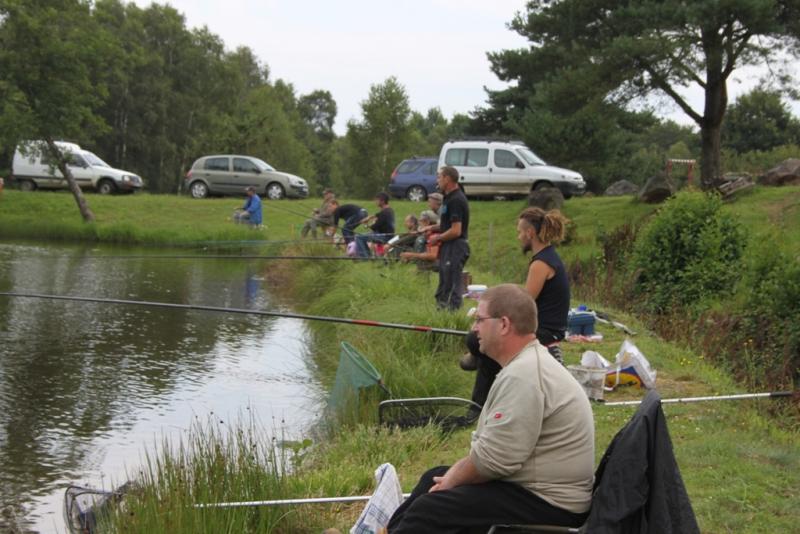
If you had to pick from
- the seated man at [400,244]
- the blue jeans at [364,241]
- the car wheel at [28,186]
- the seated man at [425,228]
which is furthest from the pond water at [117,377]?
the car wheel at [28,186]

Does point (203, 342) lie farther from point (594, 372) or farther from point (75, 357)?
point (594, 372)

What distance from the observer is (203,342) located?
1202 centimetres

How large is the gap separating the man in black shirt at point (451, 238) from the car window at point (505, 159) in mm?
14963

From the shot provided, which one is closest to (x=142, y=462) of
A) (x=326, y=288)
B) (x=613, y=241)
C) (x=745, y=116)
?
(x=326, y=288)

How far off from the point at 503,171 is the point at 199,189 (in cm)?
978

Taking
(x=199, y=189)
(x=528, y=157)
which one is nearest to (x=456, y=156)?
(x=528, y=157)

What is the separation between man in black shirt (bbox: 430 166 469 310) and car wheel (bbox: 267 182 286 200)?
19.3 m

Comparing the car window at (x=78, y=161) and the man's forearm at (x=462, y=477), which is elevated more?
the car window at (x=78, y=161)

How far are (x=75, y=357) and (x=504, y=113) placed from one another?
93.5 feet

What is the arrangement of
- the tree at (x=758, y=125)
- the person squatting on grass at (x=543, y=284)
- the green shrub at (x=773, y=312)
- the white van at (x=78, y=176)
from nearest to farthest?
the person squatting on grass at (x=543, y=284)
the green shrub at (x=773, y=312)
the white van at (x=78, y=176)
the tree at (x=758, y=125)

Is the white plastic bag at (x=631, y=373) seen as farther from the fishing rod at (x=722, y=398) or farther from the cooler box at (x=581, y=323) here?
the cooler box at (x=581, y=323)

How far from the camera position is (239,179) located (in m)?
28.8

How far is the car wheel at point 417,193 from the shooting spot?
2711cm

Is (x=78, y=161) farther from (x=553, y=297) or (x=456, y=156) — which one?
(x=553, y=297)
